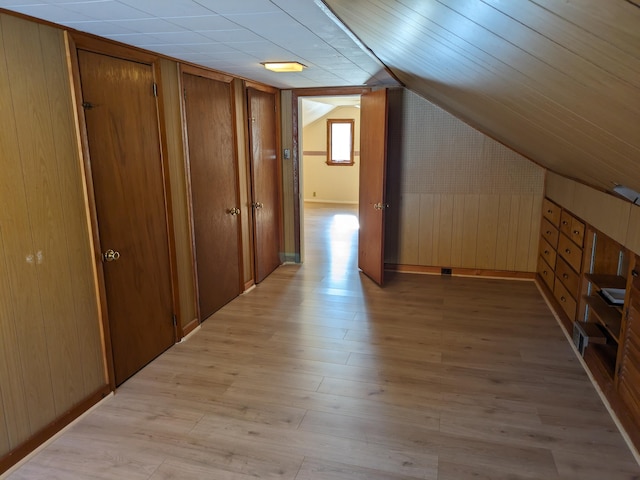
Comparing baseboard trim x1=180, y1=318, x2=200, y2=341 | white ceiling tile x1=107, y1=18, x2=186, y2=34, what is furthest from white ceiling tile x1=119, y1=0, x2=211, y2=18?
baseboard trim x1=180, y1=318, x2=200, y2=341

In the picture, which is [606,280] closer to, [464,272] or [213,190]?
[464,272]

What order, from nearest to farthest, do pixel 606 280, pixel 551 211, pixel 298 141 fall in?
pixel 606 280
pixel 551 211
pixel 298 141

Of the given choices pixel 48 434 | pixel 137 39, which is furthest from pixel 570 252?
pixel 48 434

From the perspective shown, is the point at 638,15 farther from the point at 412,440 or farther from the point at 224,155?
the point at 224,155

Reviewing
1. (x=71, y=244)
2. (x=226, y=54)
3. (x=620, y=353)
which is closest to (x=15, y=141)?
(x=71, y=244)

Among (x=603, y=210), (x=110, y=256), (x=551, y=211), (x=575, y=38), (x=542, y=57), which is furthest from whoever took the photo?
(x=551, y=211)

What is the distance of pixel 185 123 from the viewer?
3.36m

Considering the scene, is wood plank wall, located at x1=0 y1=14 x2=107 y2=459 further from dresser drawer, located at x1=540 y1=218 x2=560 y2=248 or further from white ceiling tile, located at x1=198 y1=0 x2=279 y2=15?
dresser drawer, located at x1=540 y1=218 x2=560 y2=248

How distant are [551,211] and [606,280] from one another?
149 cm

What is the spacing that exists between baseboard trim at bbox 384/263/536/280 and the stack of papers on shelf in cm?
208

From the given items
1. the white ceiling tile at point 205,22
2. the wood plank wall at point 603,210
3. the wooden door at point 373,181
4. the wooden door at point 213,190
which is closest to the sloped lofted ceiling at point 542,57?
the wood plank wall at point 603,210

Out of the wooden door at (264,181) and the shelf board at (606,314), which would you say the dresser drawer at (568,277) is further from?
the wooden door at (264,181)

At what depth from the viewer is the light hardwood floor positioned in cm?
214

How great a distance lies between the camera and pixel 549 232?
4.38 meters
